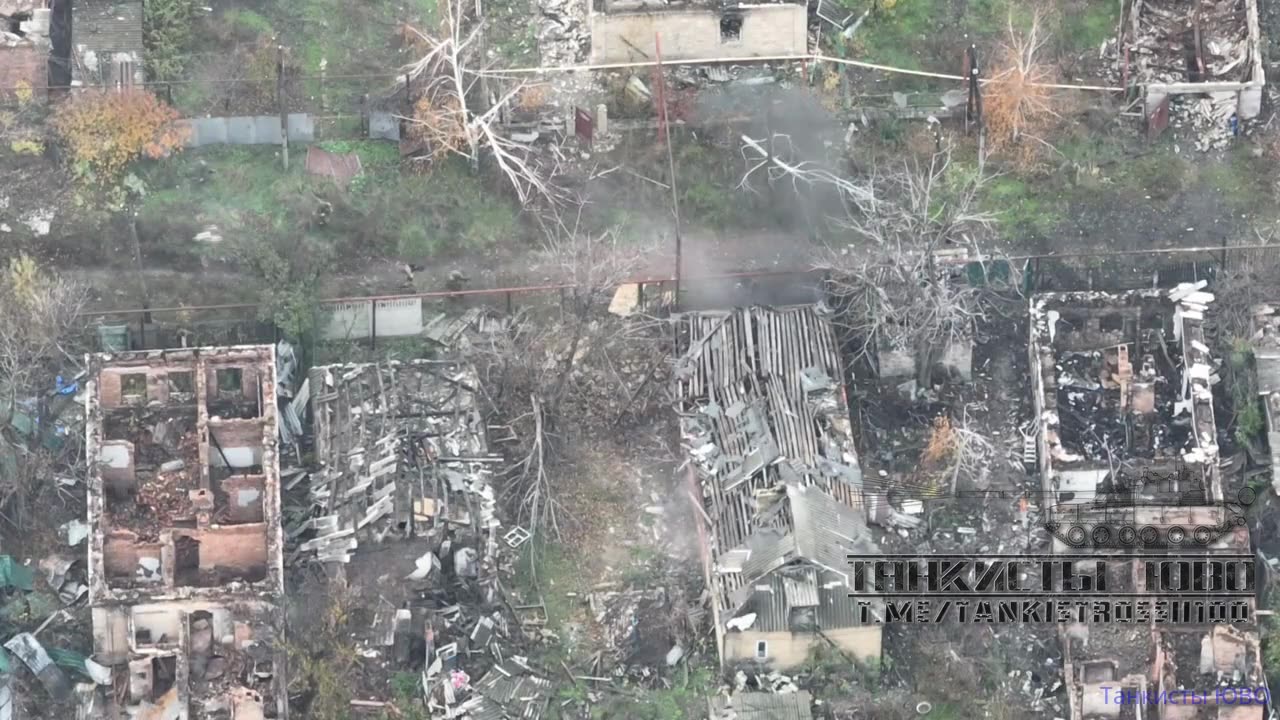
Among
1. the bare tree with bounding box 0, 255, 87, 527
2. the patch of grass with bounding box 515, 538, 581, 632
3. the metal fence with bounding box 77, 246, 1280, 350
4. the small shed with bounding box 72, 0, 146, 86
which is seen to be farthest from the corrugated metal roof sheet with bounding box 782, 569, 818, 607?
the small shed with bounding box 72, 0, 146, 86

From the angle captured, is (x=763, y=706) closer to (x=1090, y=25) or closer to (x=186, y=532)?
(x=186, y=532)

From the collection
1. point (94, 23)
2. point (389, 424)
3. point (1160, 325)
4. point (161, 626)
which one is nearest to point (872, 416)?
point (1160, 325)

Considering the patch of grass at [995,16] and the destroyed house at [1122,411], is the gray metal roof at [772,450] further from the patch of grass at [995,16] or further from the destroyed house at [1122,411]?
the patch of grass at [995,16]

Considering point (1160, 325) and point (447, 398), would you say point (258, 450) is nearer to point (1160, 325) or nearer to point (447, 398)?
point (447, 398)

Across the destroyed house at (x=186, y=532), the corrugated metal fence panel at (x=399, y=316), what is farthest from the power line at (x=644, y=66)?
the destroyed house at (x=186, y=532)

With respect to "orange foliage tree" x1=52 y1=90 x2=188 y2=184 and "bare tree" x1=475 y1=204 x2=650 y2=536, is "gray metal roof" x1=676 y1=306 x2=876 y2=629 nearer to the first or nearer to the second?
"bare tree" x1=475 y1=204 x2=650 y2=536

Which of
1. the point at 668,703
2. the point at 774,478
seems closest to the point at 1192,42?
the point at 774,478
